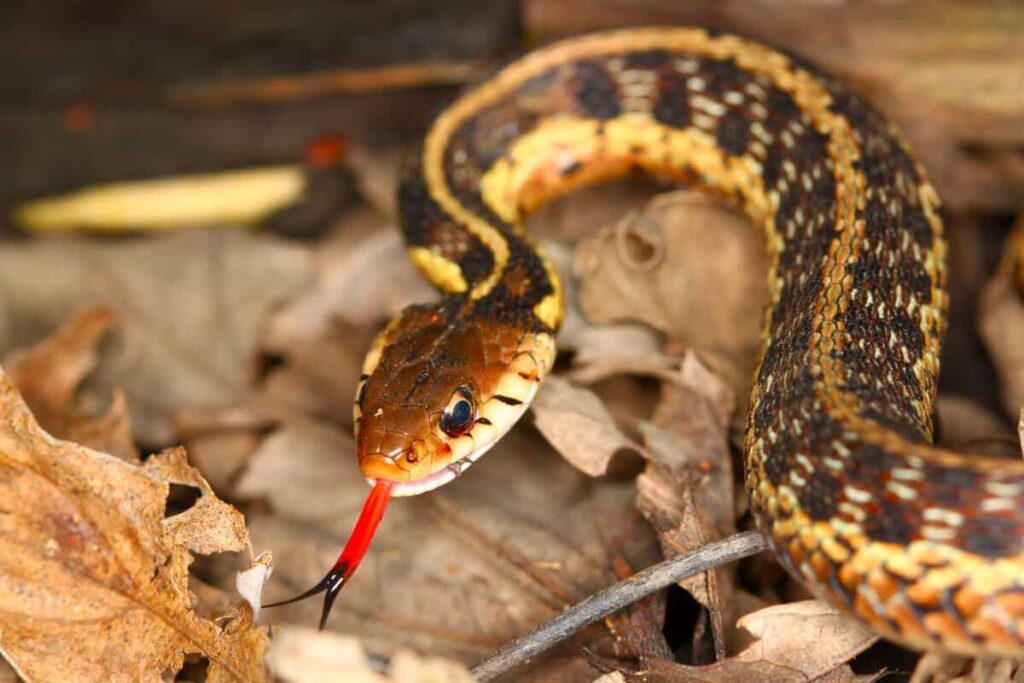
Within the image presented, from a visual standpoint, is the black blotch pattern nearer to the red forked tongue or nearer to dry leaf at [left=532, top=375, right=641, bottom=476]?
dry leaf at [left=532, top=375, right=641, bottom=476]

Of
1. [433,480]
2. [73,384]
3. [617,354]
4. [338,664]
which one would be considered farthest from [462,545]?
[73,384]

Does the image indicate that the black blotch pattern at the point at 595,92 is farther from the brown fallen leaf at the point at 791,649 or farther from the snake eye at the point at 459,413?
the brown fallen leaf at the point at 791,649

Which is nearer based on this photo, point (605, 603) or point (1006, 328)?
point (605, 603)

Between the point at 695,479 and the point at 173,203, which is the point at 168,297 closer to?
the point at 173,203

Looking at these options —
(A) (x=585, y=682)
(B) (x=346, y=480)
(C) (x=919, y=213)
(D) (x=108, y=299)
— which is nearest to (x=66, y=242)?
(D) (x=108, y=299)

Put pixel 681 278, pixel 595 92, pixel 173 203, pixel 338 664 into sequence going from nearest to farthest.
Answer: pixel 338 664 < pixel 681 278 < pixel 595 92 < pixel 173 203

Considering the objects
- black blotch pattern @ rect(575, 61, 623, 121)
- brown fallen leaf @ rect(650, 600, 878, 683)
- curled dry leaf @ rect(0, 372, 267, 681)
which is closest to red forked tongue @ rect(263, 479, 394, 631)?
curled dry leaf @ rect(0, 372, 267, 681)

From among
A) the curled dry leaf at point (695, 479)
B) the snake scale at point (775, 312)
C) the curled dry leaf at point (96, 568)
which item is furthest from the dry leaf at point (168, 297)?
the curled dry leaf at point (695, 479)
